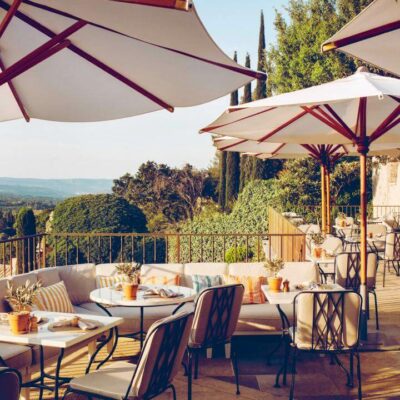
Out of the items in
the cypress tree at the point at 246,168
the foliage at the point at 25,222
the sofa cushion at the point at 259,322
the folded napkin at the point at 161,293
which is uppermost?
the cypress tree at the point at 246,168

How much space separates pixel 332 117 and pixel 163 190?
72.9ft

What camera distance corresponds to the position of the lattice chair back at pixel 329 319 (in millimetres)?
4453

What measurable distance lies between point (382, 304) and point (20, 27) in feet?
20.4

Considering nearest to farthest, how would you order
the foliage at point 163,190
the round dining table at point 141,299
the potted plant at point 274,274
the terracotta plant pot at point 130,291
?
1. the round dining table at point 141,299
2. the terracotta plant pot at point 130,291
3. the potted plant at point 274,274
4. the foliage at point 163,190

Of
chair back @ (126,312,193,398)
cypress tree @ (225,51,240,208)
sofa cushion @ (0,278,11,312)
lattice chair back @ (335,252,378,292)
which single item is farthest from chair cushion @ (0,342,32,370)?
cypress tree @ (225,51,240,208)

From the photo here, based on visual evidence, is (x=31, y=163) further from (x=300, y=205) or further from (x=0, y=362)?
(x=0, y=362)

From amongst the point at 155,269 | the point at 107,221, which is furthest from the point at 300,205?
the point at 155,269

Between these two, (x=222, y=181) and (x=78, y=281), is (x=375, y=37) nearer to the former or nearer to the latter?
(x=78, y=281)

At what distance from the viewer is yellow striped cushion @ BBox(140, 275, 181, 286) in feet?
21.1

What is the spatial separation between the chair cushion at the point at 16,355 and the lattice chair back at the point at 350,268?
358 centimetres

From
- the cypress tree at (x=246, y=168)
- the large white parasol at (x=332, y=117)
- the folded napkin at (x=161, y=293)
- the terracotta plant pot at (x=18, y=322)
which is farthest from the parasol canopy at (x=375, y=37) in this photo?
the cypress tree at (x=246, y=168)

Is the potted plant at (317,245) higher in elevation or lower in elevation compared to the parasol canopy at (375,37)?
lower

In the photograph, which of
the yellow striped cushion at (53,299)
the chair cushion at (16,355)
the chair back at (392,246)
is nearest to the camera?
the chair cushion at (16,355)

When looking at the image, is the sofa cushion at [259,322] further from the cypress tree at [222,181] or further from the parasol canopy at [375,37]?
the cypress tree at [222,181]
